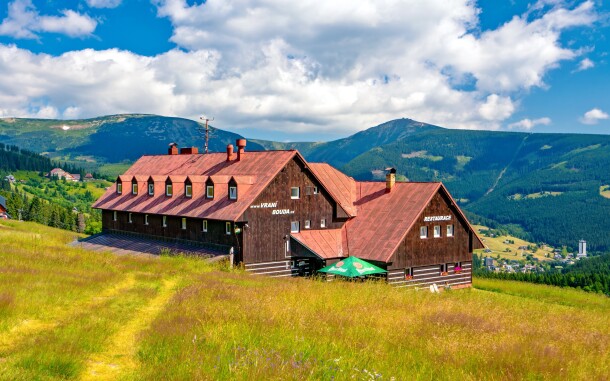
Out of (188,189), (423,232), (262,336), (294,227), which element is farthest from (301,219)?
(262,336)

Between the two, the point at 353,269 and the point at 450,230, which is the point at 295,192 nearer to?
the point at 353,269

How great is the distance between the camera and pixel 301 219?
149ft

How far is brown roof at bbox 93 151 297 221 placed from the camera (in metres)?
43.0

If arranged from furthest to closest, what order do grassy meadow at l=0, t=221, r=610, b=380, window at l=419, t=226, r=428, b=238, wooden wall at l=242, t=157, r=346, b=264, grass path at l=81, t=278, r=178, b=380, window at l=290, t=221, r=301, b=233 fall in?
1. window at l=419, t=226, r=428, b=238
2. window at l=290, t=221, r=301, b=233
3. wooden wall at l=242, t=157, r=346, b=264
4. grass path at l=81, t=278, r=178, b=380
5. grassy meadow at l=0, t=221, r=610, b=380

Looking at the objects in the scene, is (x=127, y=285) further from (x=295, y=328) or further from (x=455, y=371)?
(x=455, y=371)

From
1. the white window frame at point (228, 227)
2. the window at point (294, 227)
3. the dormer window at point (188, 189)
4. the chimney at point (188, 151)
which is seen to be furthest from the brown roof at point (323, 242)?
the chimney at point (188, 151)

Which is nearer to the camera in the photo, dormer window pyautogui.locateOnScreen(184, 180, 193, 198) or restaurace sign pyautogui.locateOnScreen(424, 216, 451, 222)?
restaurace sign pyautogui.locateOnScreen(424, 216, 451, 222)

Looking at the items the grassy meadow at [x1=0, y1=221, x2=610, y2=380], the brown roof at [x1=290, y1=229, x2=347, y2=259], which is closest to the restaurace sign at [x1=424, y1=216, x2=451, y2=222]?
the brown roof at [x1=290, y1=229, x2=347, y2=259]

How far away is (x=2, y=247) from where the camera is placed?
29.2 metres

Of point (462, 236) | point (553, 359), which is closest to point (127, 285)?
point (553, 359)

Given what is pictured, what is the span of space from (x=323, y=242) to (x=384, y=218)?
5.84m

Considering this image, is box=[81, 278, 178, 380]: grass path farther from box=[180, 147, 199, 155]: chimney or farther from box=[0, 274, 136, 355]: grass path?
box=[180, 147, 199, 155]: chimney

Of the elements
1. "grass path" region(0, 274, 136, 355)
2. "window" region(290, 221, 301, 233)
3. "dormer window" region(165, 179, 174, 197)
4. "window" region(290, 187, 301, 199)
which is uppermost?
"dormer window" region(165, 179, 174, 197)

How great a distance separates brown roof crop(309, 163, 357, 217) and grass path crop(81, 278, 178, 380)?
104ft
